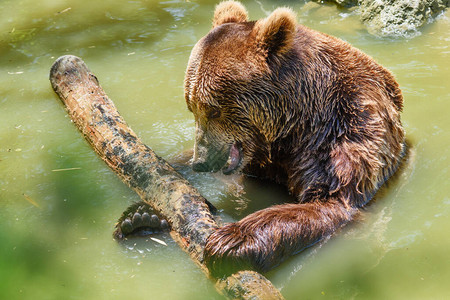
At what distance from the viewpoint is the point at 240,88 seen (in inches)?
174

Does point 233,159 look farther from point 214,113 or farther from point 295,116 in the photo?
point 295,116

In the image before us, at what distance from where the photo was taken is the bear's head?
4383mm

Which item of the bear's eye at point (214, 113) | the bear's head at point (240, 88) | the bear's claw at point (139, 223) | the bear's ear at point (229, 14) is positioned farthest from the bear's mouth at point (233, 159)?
the bear's ear at point (229, 14)

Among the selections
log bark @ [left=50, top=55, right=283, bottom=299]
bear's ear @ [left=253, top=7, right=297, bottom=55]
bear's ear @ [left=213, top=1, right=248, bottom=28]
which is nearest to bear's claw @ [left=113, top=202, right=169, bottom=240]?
log bark @ [left=50, top=55, right=283, bottom=299]

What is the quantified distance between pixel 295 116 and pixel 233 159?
25.5 inches

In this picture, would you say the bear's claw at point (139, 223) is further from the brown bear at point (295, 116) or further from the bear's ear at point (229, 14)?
the bear's ear at point (229, 14)

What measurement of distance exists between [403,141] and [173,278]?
9.31 feet

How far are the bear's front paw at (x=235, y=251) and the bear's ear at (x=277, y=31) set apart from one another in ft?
4.78


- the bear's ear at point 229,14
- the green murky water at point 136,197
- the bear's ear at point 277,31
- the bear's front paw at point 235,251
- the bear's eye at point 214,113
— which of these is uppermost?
the bear's ear at point 277,31

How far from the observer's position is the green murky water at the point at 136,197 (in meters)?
3.97

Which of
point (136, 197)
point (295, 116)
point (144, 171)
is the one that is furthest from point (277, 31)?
point (136, 197)

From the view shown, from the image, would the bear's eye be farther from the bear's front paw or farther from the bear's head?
the bear's front paw

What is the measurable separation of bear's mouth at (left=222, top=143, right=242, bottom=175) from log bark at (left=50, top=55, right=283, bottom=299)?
41cm

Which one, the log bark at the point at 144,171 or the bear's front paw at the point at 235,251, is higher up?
the bear's front paw at the point at 235,251
